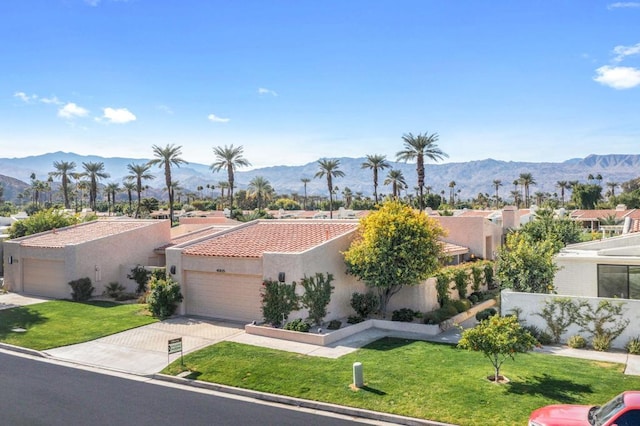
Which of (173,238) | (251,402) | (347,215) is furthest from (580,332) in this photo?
(347,215)

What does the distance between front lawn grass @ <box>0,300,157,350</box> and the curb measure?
21.8 feet

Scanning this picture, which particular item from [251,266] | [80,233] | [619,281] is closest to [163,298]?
[251,266]

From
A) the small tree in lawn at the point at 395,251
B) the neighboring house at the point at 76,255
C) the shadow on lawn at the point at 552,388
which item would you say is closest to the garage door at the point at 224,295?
the small tree in lawn at the point at 395,251

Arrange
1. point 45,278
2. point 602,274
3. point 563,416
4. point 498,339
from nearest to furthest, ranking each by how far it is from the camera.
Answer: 1. point 563,416
2. point 498,339
3. point 602,274
4. point 45,278

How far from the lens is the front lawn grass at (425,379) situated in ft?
41.4

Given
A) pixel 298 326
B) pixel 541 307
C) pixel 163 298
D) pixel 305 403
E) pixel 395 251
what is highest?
pixel 395 251

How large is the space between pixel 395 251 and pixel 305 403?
31.9 feet

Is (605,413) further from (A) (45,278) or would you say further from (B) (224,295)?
(A) (45,278)

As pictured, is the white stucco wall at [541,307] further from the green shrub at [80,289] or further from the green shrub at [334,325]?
the green shrub at [80,289]

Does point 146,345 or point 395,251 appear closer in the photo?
point 146,345

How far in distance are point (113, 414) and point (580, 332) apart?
15.4 metres

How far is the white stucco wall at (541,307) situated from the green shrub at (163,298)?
14550 millimetres

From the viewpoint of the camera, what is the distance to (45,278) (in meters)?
30.1

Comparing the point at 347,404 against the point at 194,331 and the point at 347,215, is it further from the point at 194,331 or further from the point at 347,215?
the point at 347,215
